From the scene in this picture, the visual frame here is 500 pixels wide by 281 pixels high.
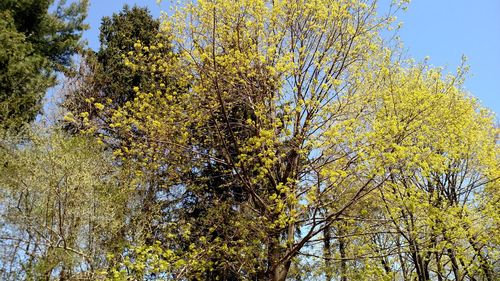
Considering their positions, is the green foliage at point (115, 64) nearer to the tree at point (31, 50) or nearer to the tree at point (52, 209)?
the tree at point (31, 50)

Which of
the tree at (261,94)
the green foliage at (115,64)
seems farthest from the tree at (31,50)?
the tree at (261,94)

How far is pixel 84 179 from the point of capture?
1088cm

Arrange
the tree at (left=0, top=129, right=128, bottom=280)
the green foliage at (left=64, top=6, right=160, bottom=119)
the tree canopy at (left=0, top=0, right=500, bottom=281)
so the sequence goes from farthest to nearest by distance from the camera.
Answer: the green foliage at (left=64, top=6, right=160, bottom=119) < the tree at (left=0, top=129, right=128, bottom=280) < the tree canopy at (left=0, top=0, right=500, bottom=281)

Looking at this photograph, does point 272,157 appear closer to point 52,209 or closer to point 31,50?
point 52,209

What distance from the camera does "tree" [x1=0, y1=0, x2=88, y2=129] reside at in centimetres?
1211

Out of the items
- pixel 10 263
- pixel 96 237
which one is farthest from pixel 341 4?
pixel 10 263

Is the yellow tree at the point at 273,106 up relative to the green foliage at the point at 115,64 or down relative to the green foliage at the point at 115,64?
down

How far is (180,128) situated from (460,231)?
5504 mm

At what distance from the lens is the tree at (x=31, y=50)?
12.1 metres

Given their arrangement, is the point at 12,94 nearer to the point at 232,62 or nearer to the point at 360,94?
the point at 232,62

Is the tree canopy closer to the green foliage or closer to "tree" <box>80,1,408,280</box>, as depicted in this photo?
"tree" <box>80,1,408,280</box>

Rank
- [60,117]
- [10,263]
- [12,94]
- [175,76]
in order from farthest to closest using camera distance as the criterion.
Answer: [60,117] < [12,94] < [10,263] < [175,76]

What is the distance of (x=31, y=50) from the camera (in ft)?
44.5

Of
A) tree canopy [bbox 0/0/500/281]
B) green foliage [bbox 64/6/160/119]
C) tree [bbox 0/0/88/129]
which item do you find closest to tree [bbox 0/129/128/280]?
tree canopy [bbox 0/0/500/281]
